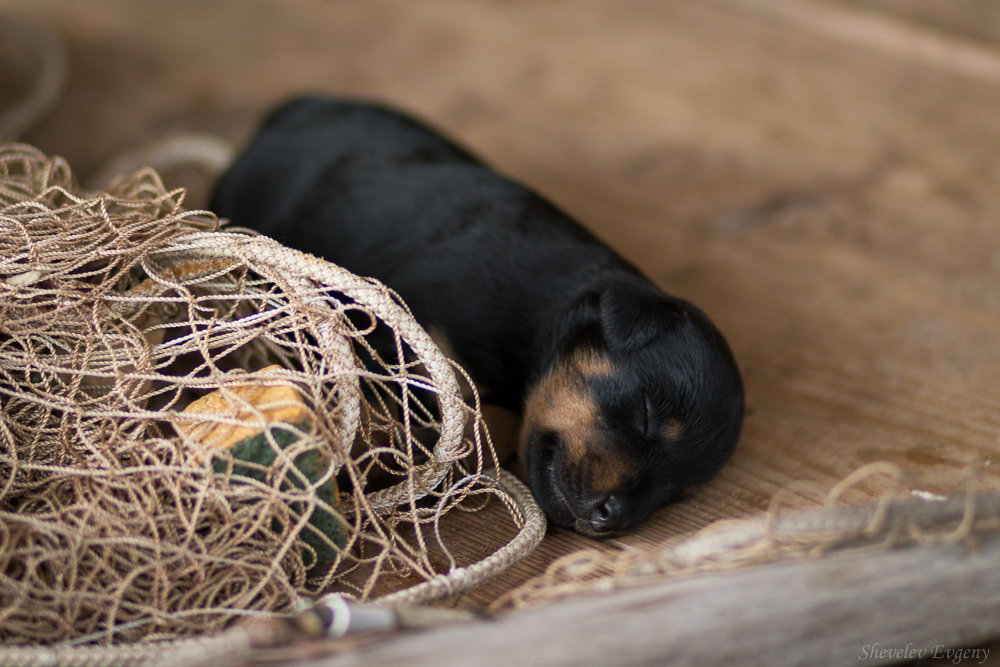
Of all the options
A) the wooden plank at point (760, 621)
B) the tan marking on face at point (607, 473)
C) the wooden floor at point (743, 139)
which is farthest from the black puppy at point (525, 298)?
the wooden plank at point (760, 621)

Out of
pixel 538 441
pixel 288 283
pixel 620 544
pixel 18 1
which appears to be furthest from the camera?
pixel 18 1

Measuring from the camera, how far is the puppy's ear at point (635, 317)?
2.10 m

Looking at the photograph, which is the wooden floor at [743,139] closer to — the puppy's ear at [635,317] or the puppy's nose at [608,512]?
the puppy's nose at [608,512]

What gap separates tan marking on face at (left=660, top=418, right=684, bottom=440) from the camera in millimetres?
2051

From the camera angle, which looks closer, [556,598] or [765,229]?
[556,598]

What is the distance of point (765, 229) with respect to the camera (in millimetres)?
3459

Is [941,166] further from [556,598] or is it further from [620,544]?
[556,598]

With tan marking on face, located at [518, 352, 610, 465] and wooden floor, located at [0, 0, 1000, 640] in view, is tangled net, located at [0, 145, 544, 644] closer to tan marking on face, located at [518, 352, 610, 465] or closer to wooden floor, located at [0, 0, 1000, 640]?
tan marking on face, located at [518, 352, 610, 465]

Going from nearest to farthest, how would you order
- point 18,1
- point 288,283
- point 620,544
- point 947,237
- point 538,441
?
point 288,283
point 620,544
point 538,441
point 947,237
point 18,1

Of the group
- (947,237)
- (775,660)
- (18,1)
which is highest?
(18,1)

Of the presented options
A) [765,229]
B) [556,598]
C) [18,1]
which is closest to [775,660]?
[556,598]

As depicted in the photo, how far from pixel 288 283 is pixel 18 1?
386 centimetres

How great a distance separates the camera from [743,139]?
3936mm

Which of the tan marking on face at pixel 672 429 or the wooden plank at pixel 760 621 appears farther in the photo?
the tan marking on face at pixel 672 429
